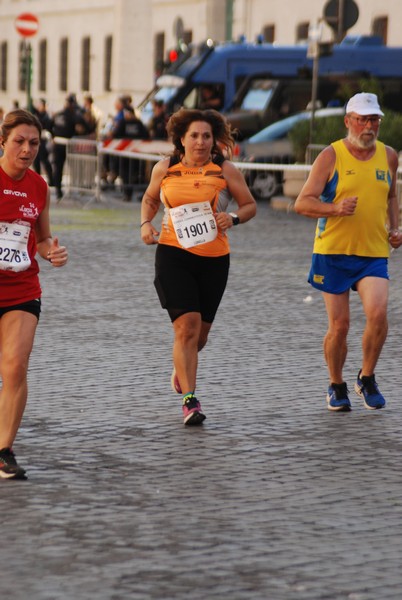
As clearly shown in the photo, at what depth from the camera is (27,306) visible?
23.3 ft

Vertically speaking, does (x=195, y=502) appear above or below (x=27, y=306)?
below

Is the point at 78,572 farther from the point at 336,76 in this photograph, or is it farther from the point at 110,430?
the point at 336,76

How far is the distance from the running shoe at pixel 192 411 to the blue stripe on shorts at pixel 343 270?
103 centimetres

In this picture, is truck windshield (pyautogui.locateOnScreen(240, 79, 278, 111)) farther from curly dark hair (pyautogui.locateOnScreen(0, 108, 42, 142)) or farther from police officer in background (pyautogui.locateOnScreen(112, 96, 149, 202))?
curly dark hair (pyautogui.locateOnScreen(0, 108, 42, 142))

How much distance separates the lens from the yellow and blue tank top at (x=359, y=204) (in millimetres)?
8805

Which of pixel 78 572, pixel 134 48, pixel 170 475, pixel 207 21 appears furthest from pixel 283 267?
pixel 134 48

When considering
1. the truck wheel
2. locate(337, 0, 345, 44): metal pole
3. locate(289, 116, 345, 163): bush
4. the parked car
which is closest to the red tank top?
locate(337, 0, 345, 44): metal pole

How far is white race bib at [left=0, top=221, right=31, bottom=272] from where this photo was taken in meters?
7.05

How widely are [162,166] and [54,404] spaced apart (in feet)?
4.42

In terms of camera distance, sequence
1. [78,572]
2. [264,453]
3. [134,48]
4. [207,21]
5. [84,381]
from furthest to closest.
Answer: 1. [134,48]
2. [207,21]
3. [84,381]
4. [264,453]
5. [78,572]

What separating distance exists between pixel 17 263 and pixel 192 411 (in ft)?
5.22

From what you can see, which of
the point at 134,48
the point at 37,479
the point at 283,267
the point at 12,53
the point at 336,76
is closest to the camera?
the point at 37,479

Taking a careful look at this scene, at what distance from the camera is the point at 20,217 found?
712 centimetres

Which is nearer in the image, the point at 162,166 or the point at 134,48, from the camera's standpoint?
the point at 162,166
